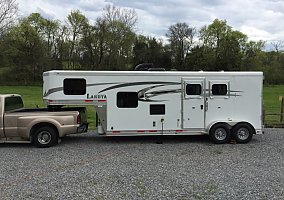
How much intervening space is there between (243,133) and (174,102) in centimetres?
253

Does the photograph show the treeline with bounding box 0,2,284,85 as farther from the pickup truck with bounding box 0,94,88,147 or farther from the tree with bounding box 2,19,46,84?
the pickup truck with bounding box 0,94,88,147

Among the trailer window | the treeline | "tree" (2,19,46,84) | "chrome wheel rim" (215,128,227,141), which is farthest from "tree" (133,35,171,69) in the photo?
"chrome wheel rim" (215,128,227,141)

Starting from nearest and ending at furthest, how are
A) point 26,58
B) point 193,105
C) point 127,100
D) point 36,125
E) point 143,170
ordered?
point 143,170 → point 36,125 → point 127,100 → point 193,105 → point 26,58

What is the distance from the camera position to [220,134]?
37.5ft

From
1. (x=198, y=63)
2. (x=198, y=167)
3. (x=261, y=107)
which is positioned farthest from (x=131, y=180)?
(x=198, y=63)

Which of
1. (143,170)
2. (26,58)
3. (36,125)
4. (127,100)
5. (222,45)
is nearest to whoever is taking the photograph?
(143,170)

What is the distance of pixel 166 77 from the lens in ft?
37.4

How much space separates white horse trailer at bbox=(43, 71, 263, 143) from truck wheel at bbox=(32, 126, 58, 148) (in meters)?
0.98

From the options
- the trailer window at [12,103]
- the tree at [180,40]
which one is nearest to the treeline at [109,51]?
the tree at [180,40]

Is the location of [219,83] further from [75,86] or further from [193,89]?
[75,86]

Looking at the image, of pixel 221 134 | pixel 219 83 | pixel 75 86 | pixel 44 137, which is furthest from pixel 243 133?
pixel 44 137

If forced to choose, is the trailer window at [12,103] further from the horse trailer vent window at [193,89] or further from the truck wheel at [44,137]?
the horse trailer vent window at [193,89]

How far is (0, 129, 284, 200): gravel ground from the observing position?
20.9ft

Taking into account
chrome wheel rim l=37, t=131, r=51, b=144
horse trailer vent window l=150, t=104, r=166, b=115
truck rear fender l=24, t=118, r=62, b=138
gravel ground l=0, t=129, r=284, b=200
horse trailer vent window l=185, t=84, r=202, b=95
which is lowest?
gravel ground l=0, t=129, r=284, b=200
